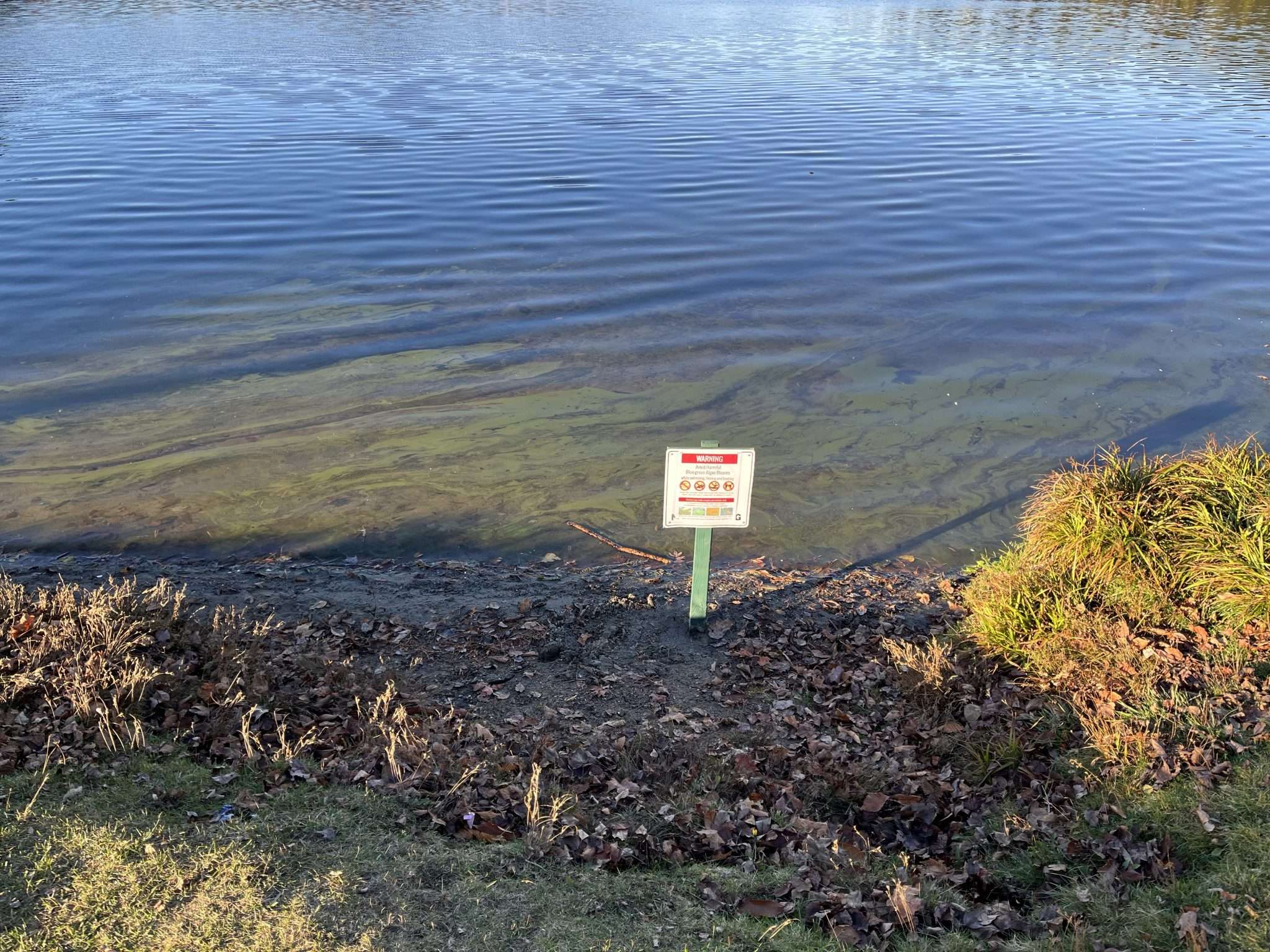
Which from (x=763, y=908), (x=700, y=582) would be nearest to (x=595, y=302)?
(x=700, y=582)

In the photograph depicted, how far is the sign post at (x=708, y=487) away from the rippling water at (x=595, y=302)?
5.97ft

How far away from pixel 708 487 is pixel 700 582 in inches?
26.7

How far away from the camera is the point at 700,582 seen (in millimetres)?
6742

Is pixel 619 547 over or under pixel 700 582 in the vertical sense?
under

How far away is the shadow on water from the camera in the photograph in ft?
26.9

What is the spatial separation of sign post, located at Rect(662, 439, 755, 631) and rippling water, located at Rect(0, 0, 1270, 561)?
182 cm

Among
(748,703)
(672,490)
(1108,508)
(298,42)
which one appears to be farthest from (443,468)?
(298,42)

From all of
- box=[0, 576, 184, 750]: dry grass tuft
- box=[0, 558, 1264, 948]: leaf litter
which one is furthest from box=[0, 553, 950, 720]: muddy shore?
box=[0, 576, 184, 750]: dry grass tuft

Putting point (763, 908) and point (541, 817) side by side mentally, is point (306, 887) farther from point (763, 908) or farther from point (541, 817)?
point (763, 908)

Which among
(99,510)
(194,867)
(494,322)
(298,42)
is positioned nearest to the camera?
(194,867)

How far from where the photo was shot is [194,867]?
13.6ft

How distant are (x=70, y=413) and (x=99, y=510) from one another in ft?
6.35

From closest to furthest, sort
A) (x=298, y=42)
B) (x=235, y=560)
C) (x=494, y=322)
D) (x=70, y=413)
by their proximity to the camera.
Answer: (x=235, y=560) → (x=70, y=413) → (x=494, y=322) → (x=298, y=42)

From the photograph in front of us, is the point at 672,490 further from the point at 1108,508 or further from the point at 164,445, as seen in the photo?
the point at 164,445
